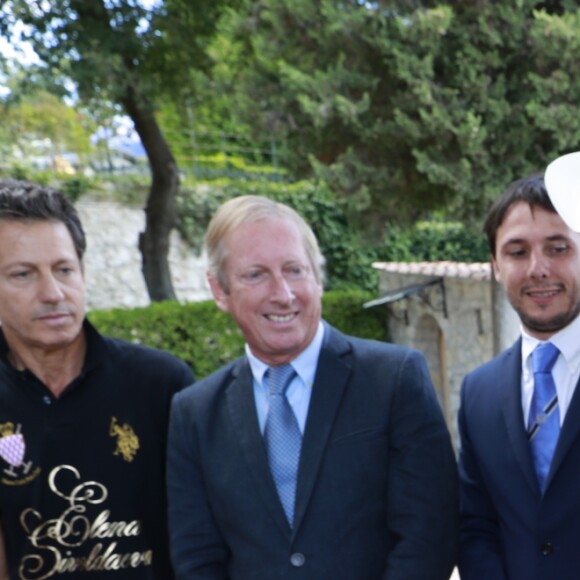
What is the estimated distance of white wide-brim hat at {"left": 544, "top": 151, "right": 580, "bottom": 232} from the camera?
1.80 m

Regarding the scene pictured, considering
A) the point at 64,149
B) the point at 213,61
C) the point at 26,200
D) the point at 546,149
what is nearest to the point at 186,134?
the point at 64,149

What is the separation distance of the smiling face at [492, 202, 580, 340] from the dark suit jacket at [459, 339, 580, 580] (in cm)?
15

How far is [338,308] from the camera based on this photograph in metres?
11.7

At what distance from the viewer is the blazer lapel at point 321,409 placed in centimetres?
210

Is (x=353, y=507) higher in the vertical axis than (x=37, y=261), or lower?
lower

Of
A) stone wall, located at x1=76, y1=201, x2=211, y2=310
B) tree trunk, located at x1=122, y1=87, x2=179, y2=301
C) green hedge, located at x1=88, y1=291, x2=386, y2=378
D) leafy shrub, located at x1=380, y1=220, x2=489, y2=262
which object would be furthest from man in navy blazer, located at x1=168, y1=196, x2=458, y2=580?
leafy shrub, located at x1=380, y1=220, x2=489, y2=262

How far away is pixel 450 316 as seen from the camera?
10188mm

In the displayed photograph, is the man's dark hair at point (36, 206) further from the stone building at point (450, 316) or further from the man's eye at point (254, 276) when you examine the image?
the stone building at point (450, 316)

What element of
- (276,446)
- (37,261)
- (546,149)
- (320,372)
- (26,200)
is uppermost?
(546,149)

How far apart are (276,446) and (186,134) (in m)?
18.5

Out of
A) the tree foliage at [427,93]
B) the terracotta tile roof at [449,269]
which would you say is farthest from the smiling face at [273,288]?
the terracotta tile roof at [449,269]

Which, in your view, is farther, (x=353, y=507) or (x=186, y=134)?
(x=186, y=134)

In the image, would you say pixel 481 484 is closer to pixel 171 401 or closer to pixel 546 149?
pixel 171 401

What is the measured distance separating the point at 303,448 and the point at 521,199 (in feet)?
2.74
